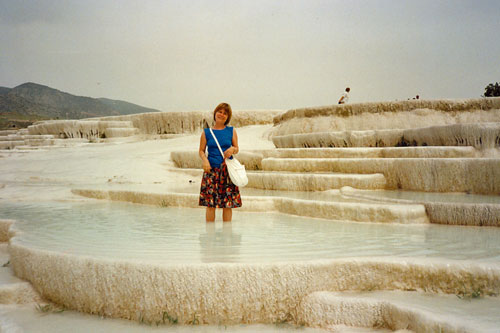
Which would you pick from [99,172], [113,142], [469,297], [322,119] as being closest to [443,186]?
[469,297]

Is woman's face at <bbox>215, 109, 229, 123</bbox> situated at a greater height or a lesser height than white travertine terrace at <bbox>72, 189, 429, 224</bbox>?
greater

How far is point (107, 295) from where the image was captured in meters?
3.07

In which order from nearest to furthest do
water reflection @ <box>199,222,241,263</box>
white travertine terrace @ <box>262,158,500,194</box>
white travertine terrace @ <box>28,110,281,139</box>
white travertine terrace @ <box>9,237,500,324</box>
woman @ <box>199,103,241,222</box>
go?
white travertine terrace @ <box>9,237,500,324</box> < water reflection @ <box>199,222,241,263</box> < woman @ <box>199,103,241,222</box> < white travertine terrace @ <box>262,158,500,194</box> < white travertine terrace @ <box>28,110,281,139</box>

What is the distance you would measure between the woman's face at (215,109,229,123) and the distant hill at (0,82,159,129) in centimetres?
3915

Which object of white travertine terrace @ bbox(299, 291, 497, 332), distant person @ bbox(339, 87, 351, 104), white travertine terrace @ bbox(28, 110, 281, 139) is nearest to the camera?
white travertine terrace @ bbox(299, 291, 497, 332)

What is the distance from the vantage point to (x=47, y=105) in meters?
54.2

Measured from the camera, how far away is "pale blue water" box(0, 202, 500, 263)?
3369 millimetres

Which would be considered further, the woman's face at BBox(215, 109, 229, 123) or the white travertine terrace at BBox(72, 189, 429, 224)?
the white travertine terrace at BBox(72, 189, 429, 224)

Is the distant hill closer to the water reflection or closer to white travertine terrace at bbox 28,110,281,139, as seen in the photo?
white travertine terrace at bbox 28,110,281,139

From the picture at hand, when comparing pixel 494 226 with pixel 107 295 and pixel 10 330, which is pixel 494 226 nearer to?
pixel 107 295

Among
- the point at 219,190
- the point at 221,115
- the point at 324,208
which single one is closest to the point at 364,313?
the point at 219,190

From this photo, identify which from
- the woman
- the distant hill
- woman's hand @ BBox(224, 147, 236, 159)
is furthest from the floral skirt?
the distant hill

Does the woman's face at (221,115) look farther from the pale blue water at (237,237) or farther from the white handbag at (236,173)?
the pale blue water at (237,237)

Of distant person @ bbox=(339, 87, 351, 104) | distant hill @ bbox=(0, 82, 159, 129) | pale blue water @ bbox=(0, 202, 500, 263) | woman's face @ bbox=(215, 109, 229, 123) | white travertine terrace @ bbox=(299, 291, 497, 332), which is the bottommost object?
white travertine terrace @ bbox=(299, 291, 497, 332)
